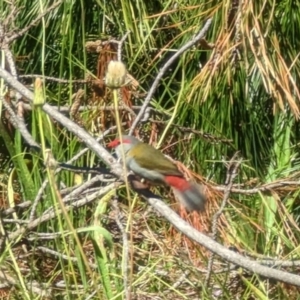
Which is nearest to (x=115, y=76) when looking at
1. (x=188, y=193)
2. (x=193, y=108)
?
(x=188, y=193)

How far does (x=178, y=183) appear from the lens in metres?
1.58

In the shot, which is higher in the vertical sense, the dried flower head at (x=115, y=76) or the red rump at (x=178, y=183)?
the dried flower head at (x=115, y=76)

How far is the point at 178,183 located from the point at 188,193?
0.04m

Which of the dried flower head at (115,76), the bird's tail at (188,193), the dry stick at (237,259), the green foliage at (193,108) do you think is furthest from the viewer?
the green foliage at (193,108)

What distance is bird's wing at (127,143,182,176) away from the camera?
160cm

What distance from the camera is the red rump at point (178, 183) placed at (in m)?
1.57

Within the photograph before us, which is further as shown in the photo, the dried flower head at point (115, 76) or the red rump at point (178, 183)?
the red rump at point (178, 183)

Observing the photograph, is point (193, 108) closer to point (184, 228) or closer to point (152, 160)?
point (152, 160)

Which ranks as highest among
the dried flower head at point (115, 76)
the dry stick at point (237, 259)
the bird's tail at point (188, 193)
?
the dried flower head at point (115, 76)

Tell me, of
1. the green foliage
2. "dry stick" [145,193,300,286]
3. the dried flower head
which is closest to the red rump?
the green foliage

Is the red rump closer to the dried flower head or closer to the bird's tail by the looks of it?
the bird's tail

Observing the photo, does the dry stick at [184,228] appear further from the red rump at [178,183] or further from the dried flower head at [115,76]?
the dried flower head at [115,76]

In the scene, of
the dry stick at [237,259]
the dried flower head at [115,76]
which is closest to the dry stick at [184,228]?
the dry stick at [237,259]

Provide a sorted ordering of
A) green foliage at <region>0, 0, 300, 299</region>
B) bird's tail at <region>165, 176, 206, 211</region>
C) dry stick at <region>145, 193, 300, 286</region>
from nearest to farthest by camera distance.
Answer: dry stick at <region>145, 193, 300, 286</region> < bird's tail at <region>165, 176, 206, 211</region> < green foliage at <region>0, 0, 300, 299</region>
